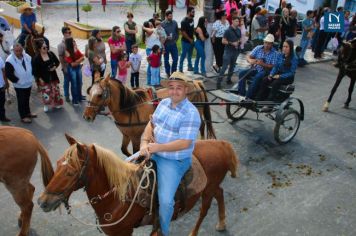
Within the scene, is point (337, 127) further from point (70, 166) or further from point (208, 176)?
point (70, 166)

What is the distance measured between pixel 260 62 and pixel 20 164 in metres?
5.41

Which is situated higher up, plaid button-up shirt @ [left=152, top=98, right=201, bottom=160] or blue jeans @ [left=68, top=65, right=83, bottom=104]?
plaid button-up shirt @ [left=152, top=98, right=201, bottom=160]

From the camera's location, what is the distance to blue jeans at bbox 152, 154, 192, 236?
3998 mm

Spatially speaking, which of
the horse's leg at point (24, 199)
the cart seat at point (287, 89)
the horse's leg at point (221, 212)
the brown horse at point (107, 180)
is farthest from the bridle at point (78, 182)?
the cart seat at point (287, 89)

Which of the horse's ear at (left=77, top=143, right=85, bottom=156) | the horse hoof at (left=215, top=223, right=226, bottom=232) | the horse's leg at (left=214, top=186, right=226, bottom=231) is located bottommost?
the horse hoof at (left=215, top=223, right=226, bottom=232)

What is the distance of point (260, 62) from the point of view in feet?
26.3

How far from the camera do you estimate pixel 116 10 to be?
76.0 ft

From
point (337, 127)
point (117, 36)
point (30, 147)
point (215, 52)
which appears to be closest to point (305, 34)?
point (215, 52)

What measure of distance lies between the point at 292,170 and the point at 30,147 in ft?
15.8

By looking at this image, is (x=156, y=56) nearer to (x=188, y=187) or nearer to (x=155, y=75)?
(x=155, y=75)

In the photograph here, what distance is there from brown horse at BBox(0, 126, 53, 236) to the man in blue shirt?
193 inches

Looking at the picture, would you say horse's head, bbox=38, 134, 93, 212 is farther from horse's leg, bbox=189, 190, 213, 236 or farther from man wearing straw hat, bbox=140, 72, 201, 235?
horse's leg, bbox=189, 190, 213, 236

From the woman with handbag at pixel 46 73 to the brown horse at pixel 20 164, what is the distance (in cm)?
425

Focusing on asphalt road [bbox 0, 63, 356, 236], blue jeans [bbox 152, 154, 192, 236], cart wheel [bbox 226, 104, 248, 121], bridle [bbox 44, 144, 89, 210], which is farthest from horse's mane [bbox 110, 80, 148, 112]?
cart wheel [bbox 226, 104, 248, 121]
